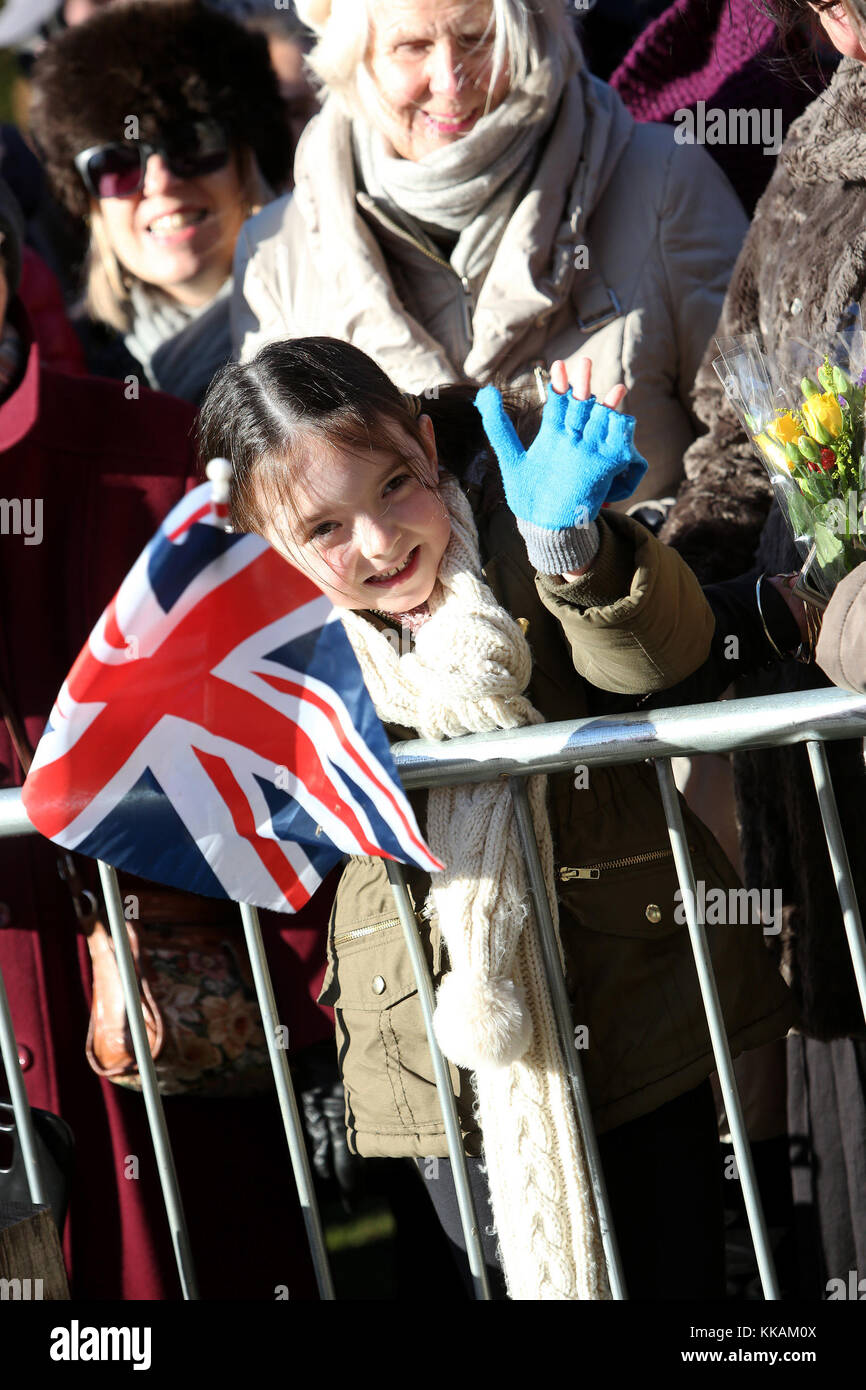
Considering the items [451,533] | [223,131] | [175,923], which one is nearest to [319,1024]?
[175,923]

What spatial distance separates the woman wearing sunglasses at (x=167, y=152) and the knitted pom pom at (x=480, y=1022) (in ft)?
6.92

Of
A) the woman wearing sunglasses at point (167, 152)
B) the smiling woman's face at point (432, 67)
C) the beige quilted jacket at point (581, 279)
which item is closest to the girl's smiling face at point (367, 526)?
the beige quilted jacket at point (581, 279)

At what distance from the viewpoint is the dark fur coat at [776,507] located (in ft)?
8.23

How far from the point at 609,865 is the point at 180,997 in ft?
2.91

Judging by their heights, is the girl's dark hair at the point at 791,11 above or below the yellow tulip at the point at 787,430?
above

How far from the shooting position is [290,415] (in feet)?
7.29

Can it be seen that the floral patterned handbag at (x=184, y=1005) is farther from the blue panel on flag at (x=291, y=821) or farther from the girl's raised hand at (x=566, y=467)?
the girl's raised hand at (x=566, y=467)

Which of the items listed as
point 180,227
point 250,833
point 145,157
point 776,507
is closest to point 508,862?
point 250,833

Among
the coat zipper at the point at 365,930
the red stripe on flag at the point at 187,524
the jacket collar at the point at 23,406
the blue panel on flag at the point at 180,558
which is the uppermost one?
the jacket collar at the point at 23,406

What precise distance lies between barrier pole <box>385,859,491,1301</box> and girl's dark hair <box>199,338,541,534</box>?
2.00 ft

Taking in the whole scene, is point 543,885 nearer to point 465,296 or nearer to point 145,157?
point 465,296

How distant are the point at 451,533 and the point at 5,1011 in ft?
3.41

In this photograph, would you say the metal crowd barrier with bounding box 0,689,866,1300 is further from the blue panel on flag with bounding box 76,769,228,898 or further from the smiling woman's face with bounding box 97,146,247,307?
the smiling woman's face with bounding box 97,146,247,307

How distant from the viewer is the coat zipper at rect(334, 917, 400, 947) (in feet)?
7.68
